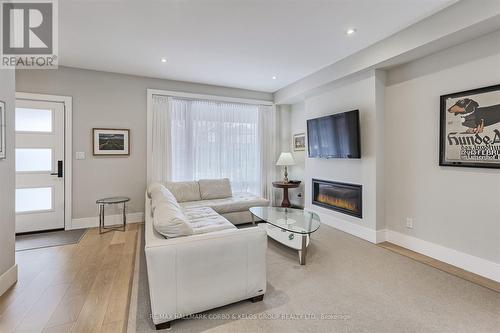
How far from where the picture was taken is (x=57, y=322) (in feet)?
5.78

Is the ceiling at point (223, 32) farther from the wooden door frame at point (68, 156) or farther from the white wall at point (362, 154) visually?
the wooden door frame at point (68, 156)

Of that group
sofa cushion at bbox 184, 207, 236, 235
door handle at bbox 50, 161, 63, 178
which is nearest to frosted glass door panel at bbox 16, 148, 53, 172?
door handle at bbox 50, 161, 63, 178

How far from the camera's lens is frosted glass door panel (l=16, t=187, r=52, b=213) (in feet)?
12.0

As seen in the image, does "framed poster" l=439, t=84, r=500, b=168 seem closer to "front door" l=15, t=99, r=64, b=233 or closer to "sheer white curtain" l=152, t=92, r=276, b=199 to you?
"sheer white curtain" l=152, t=92, r=276, b=199

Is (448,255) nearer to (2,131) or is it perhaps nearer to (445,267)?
(445,267)

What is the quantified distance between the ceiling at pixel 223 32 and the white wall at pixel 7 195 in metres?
0.94

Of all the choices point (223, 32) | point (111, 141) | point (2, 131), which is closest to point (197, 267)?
point (2, 131)

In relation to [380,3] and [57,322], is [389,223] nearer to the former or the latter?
[380,3]

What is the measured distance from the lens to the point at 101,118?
410 cm

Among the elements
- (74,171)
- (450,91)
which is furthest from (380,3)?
(74,171)

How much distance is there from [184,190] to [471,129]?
4036mm

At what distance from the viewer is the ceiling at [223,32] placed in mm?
2340

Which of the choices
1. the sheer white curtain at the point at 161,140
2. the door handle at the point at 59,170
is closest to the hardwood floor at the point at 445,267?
the sheer white curtain at the point at 161,140

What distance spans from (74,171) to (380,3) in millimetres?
4827
